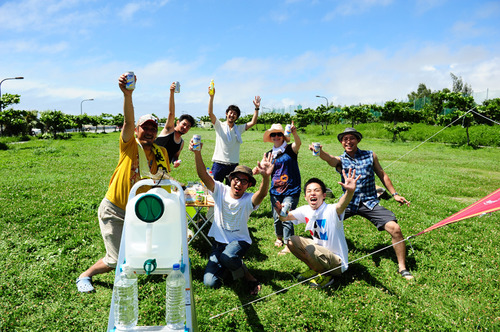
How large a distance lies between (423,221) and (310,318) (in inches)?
186

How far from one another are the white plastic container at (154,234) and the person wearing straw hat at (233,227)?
1714mm

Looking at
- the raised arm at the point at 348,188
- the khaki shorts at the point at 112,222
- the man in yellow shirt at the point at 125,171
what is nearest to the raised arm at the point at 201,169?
the man in yellow shirt at the point at 125,171

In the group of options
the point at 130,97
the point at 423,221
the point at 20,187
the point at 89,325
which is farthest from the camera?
the point at 20,187

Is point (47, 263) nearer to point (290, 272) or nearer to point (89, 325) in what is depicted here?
point (89, 325)

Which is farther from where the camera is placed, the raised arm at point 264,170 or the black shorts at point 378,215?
the black shorts at point 378,215

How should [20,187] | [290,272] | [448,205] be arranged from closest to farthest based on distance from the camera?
[290,272] → [448,205] → [20,187]

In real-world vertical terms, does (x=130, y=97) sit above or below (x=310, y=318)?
above

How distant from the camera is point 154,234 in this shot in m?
2.27

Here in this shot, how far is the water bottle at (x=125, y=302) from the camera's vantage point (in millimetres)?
2116

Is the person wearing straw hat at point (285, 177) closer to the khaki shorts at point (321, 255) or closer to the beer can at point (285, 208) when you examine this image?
the beer can at point (285, 208)

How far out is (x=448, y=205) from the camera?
26.7ft

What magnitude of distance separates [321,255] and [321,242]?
0.26m

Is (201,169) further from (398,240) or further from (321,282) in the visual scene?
(398,240)

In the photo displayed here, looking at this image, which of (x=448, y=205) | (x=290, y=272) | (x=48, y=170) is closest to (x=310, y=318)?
(x=290, y=272)
